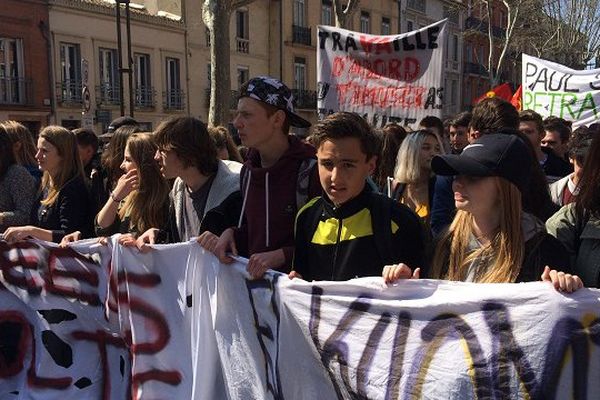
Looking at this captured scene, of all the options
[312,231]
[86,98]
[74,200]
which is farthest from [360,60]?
[86,98]

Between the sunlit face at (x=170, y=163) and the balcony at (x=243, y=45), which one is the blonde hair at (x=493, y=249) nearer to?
the sunlit face at (x=170, y=163)

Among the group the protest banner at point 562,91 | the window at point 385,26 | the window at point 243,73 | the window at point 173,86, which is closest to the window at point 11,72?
the window at point 173,86

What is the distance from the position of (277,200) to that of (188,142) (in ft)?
2.11

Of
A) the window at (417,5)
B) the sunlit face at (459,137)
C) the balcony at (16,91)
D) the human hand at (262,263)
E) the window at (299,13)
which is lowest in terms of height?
the human hand at (262,263)

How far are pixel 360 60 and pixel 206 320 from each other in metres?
4.42

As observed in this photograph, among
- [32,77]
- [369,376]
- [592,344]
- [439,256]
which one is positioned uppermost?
[32,77]

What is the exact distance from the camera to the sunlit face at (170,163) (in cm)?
326

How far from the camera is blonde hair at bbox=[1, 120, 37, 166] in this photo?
4.93m

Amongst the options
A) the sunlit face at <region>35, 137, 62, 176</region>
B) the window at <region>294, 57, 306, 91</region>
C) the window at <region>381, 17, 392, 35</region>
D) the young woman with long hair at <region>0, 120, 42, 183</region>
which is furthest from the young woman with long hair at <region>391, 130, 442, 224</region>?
the window at <region>381, 17, 392, 35</region>

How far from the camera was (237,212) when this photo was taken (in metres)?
3.27

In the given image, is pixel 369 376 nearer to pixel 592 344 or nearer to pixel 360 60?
pixel 592 344

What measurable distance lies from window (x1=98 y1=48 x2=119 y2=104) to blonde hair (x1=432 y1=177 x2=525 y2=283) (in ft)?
75.8

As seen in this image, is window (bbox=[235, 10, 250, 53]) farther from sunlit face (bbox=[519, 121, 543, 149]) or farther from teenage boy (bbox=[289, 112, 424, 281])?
teenage boy (bbox=[289, 112, 424, 281])

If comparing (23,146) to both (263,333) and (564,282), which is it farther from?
(564,282)
